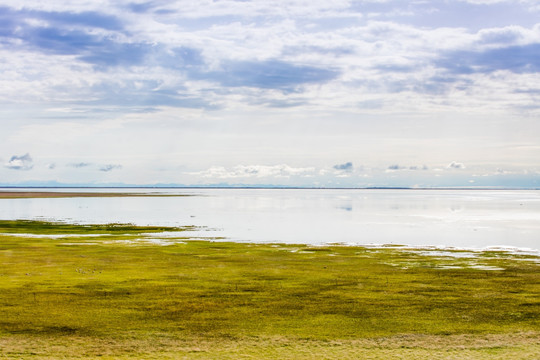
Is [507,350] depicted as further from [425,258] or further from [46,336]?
[425,258]

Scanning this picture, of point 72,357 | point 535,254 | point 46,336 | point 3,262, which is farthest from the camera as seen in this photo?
point 535,254

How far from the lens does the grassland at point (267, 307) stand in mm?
17406

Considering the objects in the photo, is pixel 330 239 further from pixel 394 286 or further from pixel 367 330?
pixel 367 330

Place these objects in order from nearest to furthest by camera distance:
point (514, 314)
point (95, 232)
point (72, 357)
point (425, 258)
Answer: point (72, 357)
point (514, 314)
point (425, 258)
point (95, 232)

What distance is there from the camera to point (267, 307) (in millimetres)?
22781

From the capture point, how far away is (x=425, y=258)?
1601 inches

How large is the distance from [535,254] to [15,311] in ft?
130

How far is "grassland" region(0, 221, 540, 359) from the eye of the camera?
17.4 meters

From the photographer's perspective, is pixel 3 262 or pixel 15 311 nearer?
pixel 15 311

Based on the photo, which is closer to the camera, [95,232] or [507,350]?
[507,350]

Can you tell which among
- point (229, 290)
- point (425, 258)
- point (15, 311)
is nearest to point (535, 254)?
point (425, 258)

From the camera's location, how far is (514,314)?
21484 mm

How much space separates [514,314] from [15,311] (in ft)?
64.5

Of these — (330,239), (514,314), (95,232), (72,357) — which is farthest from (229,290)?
(95,232)
